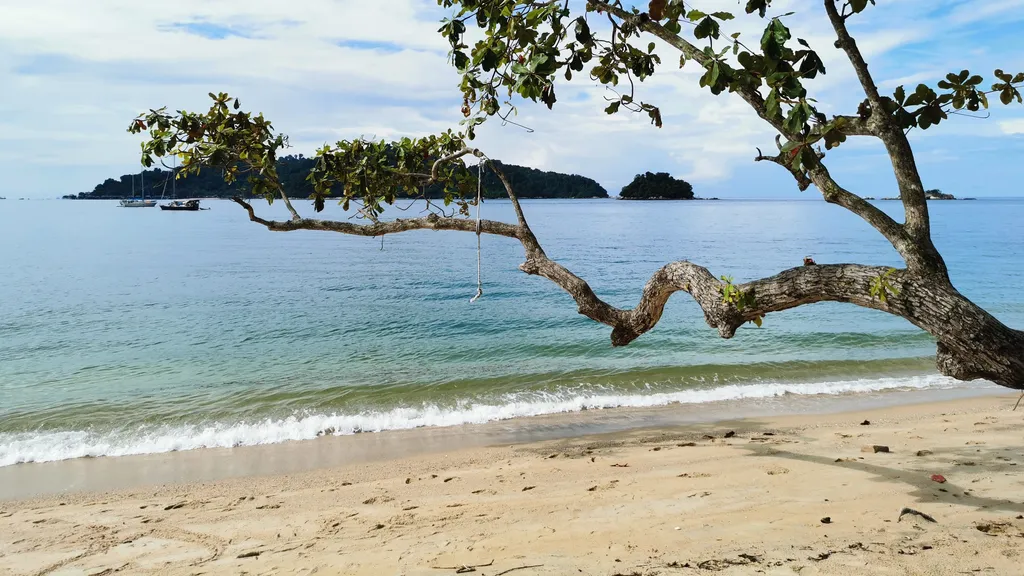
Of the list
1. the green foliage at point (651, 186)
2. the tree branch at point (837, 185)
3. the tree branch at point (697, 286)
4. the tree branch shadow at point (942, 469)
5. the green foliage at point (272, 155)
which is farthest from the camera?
the green foliage at point (651, 186)

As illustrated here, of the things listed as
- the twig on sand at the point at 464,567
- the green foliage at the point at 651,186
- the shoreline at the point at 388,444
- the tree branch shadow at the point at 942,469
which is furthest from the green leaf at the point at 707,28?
the green foliage at the point at 651,186

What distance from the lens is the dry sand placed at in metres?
4.25

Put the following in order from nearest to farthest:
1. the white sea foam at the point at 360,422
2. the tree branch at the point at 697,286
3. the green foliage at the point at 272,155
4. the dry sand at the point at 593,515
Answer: the tree branch at the point at 697,286 → the dry sand at the point at 593,515 → the green foliage at the point at 272,155 → the white sea foam at the point at 360,422

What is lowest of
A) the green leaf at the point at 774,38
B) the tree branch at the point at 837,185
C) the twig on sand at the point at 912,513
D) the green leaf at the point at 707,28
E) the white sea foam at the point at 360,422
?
the white sea foam at the point at 360,422

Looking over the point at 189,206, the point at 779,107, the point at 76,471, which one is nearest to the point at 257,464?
the point at 76,471

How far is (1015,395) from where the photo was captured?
9820mm

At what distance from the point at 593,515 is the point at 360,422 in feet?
16.2

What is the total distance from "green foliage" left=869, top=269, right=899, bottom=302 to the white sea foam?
6385 mm

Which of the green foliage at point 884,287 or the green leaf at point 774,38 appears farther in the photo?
the green foliage at point 884,287

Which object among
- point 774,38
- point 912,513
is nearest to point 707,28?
point 774,38

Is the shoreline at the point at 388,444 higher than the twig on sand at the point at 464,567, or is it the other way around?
the twig on sand at the point at 464,567

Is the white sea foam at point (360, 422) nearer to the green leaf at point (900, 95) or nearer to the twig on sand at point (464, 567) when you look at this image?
the twig on sand at point (464, 567)

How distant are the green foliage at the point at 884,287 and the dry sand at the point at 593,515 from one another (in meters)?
1.72

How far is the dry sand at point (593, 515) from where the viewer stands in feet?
13.9
